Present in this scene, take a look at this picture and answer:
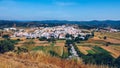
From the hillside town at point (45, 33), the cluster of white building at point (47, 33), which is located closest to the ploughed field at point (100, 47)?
the hillside town at point (45, 33)

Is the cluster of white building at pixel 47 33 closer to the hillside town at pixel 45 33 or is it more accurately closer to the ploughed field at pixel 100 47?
the hillside town at pixel 45 33

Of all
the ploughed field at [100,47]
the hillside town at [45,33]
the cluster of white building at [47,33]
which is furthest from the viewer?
the cluster of white building at [47,33]

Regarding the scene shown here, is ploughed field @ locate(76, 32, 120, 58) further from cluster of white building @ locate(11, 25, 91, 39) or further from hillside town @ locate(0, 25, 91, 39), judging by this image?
cluster of white building @ locate(11, 25, 91, 39)

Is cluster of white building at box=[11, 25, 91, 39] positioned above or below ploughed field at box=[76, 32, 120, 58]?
below

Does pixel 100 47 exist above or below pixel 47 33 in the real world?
above

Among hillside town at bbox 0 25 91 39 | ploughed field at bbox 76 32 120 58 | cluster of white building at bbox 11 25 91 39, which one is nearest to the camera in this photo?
ploughed field at bbox 76 32 120 58

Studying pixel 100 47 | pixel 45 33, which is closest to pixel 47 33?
pixel 45 33

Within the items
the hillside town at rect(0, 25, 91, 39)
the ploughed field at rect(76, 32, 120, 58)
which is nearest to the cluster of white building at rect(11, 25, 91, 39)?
the hillside town at rect(0, 25, 91, 39)

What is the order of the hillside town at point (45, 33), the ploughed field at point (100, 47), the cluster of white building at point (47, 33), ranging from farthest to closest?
1. the cluster of white building at point (47, 33)
2. the hillside town at point (45, 33)
3. the ploughed field at point (100, 47)

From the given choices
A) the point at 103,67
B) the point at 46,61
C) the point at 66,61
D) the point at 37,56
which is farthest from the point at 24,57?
the point at 103,67

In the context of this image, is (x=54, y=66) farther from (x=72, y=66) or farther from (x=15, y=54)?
(x=15, y=54)

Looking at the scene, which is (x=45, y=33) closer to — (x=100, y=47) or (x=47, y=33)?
(x=47, y=33)

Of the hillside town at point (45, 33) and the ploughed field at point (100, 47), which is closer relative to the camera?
the ploughed field at point (100, 47)
